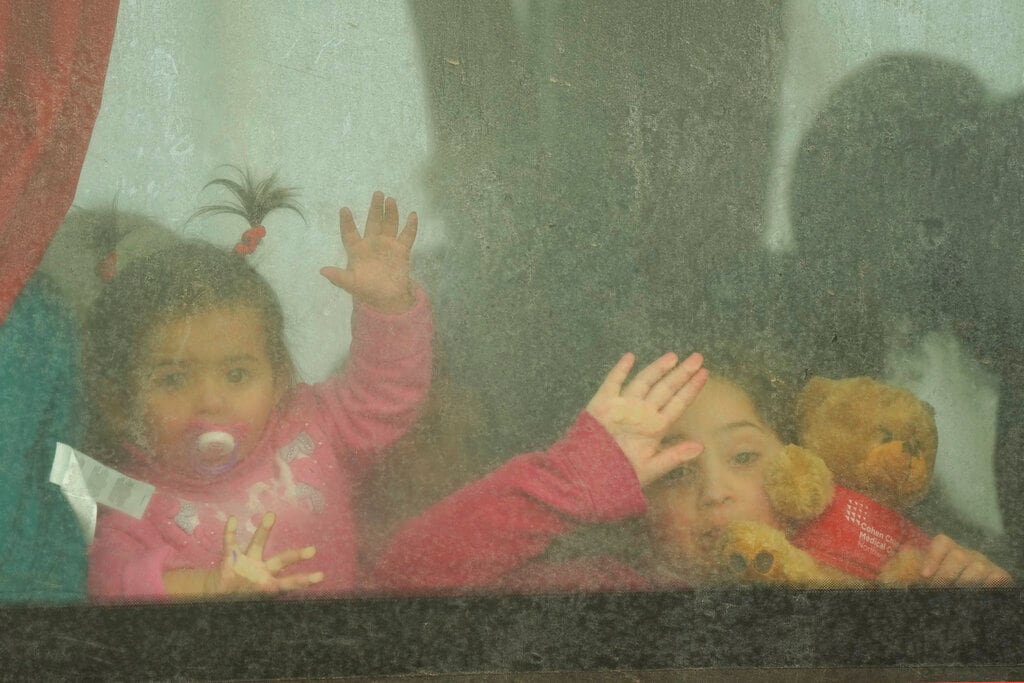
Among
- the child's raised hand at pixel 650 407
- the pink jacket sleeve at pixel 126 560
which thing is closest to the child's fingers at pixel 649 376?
the child's raised hand at pixel 650 407

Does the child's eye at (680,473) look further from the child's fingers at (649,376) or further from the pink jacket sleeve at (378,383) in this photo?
the pink jacket sleeve at (378,383)

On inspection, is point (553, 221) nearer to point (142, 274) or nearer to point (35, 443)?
point (142, 274)

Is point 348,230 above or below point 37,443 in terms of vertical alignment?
above

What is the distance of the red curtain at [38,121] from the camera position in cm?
316

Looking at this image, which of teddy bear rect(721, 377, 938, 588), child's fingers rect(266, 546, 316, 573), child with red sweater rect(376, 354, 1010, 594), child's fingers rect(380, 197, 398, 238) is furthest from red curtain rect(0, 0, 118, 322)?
teddy bear rect(721, 377, 938, 588)

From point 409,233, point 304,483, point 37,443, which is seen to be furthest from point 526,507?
point 37,443

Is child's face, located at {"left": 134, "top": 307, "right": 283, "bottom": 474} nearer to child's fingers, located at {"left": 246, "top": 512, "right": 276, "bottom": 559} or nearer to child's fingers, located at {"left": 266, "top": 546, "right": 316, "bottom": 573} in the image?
child's fingers, located at {"left": 246, "top": 512, "right": 276, "bottom": 559}

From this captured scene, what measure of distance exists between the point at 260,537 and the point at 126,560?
0.42 meters

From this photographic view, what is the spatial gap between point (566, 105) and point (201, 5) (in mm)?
1188

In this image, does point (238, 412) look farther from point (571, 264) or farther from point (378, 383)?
point (571, 264)

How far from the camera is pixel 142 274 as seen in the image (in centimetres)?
319

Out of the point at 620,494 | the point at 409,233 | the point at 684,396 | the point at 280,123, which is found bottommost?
the point at 620,494

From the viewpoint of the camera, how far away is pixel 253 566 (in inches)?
126

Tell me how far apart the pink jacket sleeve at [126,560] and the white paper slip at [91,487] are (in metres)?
0.03
